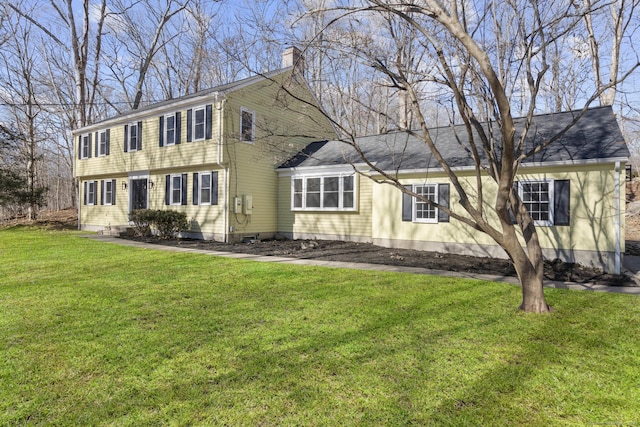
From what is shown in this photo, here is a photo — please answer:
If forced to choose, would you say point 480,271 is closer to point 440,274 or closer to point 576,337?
point 440,274

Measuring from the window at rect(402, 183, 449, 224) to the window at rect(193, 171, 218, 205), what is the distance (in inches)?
281

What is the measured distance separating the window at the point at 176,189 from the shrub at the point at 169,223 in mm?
1076

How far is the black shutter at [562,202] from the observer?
885cm

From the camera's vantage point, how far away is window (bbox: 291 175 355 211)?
1305cm

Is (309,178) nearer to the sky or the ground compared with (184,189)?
nearer to the sky

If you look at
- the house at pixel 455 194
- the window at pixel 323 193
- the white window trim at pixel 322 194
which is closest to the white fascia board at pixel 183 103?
the house at pixel 455 194

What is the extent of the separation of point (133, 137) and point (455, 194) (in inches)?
556

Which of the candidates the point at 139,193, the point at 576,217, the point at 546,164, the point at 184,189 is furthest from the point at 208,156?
the point at 576,217

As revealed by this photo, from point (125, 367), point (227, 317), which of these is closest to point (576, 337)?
point (227, 317)

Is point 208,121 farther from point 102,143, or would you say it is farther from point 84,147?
point 84,147

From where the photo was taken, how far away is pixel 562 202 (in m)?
8.93

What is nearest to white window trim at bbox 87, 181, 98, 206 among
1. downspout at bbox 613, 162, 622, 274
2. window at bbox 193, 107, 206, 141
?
window at bbox 193, 107, 206, 141

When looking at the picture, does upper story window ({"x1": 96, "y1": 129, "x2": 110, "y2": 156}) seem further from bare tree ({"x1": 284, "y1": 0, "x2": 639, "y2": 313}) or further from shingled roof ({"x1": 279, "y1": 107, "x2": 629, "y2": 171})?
bare tree ({"x1": 284, "y1": 0, "x2": 639, "y2": 313})

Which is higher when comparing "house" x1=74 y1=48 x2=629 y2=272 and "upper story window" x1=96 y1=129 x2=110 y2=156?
"upper story window" x1=96 y1=129 x2=110 y2=156
